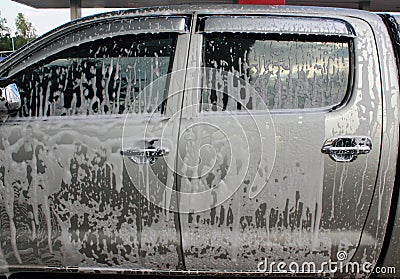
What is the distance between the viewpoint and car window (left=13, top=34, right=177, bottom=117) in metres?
2.11

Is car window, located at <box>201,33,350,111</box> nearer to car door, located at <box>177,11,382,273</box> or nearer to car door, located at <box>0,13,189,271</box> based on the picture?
car door, located at <box>177,11,382,273</box>

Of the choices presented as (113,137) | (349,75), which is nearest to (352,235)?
(349,75)

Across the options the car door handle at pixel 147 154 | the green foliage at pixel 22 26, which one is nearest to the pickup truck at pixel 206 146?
the car door handle at pixel 147 154

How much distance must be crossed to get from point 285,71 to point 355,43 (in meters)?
0.37

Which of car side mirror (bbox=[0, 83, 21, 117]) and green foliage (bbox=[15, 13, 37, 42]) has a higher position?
green foliage (bbox=[15, 13, 37, 42])

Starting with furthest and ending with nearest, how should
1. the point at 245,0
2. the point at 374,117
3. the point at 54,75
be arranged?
the point at 245,0 → the point at 54,75 → the point at 374,117

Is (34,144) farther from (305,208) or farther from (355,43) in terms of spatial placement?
(355,43)

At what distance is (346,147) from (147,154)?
940 mm

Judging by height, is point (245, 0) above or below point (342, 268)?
above

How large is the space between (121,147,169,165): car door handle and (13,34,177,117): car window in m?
0.20

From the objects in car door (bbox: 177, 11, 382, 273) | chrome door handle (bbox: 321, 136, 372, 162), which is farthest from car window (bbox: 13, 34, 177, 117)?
chrome door handle (bbox: 321, 136, 372, 162)

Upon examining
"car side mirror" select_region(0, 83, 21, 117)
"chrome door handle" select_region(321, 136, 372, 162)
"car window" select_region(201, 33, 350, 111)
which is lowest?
"chrome door handle" select_region(321, 136, 372, 162)

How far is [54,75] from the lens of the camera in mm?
2184

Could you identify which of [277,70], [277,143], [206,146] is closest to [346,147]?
[277,143]
